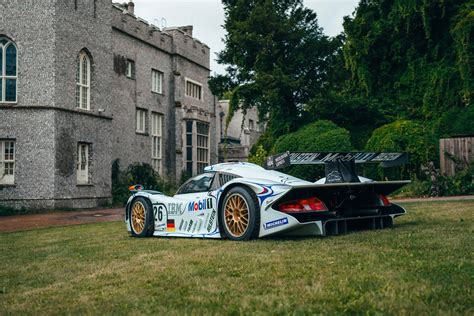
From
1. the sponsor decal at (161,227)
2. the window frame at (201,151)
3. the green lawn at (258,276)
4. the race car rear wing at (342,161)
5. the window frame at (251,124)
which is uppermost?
the window frame at (251,124)

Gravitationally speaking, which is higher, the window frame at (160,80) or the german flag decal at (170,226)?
the window frame at (160,80)

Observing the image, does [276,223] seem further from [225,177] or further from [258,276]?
[258,276]

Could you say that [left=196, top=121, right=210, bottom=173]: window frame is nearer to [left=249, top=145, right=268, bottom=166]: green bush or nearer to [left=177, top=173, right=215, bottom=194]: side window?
[left=249, top=145, right=268, bottom=166]: green bush

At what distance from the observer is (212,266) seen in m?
6.39

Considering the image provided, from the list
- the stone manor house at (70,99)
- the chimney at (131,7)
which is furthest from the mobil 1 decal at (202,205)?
the chimney at (131,7)

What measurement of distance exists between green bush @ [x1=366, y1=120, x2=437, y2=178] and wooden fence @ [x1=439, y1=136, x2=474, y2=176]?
516 mm

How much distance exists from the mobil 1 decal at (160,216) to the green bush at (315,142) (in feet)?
44.4

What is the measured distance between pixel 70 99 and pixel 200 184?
54.9 ft

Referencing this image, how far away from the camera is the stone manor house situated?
24094 millimetres

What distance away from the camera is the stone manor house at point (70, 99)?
24094mm

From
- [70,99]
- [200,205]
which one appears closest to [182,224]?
[200,205]

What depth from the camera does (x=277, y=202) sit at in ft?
27.9

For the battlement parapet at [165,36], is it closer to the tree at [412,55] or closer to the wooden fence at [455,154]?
the tree at [412,55]

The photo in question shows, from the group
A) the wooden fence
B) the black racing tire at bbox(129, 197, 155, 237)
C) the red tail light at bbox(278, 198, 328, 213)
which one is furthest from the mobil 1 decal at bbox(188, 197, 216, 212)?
the wooden fence
